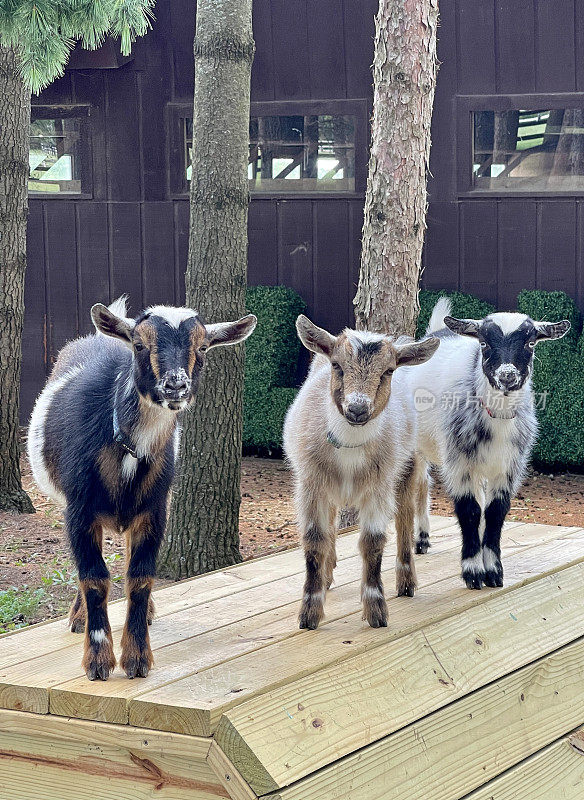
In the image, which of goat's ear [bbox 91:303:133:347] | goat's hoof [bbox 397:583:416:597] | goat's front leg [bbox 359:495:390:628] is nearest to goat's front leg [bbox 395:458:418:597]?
goat's hoof [bbox 397:583:416:597]

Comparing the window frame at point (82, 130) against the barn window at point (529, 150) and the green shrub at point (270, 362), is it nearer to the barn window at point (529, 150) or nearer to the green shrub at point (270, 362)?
the green shrub at point (270, 362)

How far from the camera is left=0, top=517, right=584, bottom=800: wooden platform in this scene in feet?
8.08

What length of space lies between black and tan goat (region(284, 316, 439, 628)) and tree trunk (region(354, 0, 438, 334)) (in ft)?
7.33

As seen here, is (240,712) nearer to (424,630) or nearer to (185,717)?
(185,717)

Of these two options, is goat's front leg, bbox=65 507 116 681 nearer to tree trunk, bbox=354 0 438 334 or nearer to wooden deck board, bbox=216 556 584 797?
wooden deck board, bbox=216 556 584 797

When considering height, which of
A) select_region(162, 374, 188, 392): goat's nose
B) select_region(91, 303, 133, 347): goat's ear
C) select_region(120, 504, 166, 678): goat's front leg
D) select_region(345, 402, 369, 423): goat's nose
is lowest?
select_region(120, 504, 166, 678): goat's front leg

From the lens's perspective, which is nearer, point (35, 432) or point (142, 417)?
point (142, 417)

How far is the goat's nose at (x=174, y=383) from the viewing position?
2.49m

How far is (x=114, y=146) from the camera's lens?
32.2ft

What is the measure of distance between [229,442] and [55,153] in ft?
18.8

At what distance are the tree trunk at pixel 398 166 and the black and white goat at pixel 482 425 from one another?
67.4 inches

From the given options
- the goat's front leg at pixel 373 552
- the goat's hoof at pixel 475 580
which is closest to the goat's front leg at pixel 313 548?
the goat's front leg at pixel 373 552

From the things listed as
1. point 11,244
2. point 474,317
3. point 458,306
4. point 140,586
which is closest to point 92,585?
point 140,586

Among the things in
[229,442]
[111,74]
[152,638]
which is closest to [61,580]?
[229,442]
